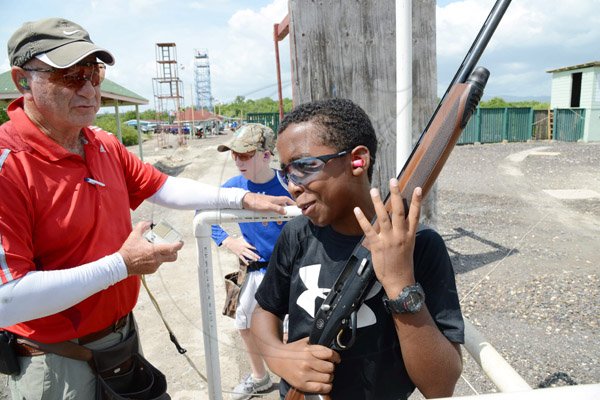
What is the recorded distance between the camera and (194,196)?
87.5 inches

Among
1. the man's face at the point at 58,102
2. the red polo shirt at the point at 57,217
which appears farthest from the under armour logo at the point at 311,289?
the man's face at the point at 58,102

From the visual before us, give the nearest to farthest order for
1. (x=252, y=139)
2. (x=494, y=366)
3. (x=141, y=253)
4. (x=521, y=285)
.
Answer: (x=494, y=366), (x=141, y=253), (x=252, y=139), (x=521, y=285)

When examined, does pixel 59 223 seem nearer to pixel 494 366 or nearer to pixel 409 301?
pixel 409 301

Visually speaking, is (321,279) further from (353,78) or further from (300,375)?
(353,78)

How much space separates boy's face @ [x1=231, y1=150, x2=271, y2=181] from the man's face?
3.28 ft

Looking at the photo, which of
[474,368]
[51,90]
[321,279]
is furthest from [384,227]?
[474,368]

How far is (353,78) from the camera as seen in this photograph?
2418mm

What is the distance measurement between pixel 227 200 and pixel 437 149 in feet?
3.93

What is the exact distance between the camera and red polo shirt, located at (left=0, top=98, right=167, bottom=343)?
59.9 inches

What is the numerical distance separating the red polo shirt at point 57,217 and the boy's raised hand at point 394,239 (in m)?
1.19

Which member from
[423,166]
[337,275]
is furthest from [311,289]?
[423,166]

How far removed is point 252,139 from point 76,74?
38.5 inches

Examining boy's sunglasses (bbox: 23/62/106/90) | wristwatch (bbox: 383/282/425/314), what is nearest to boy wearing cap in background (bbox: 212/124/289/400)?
boy's sunglasses (bbox: 23/62/106/90)

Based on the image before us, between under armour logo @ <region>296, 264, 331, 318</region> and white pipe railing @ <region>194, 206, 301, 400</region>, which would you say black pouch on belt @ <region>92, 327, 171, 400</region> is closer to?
white pipe railing @ <region>194, 206, 301, 400</region>
